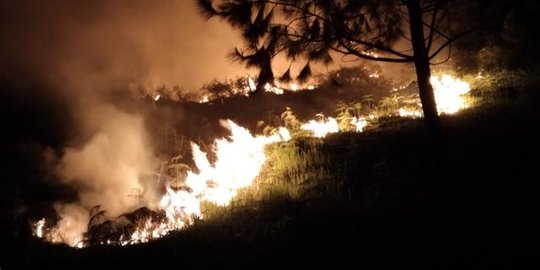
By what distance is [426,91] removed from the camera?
6.49 m

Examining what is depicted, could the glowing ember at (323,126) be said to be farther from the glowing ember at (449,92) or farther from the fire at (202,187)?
the glowing ember at (449,92)

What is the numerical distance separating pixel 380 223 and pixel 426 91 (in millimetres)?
2310

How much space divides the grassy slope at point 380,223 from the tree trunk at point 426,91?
0.37m

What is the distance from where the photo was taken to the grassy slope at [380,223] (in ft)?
14.8

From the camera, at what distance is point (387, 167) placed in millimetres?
6938

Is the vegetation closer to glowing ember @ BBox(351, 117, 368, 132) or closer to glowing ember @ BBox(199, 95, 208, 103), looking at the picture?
glowing ember @ BBox(351, 117, 368, 132)

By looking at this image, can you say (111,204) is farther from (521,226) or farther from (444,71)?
(444,71)

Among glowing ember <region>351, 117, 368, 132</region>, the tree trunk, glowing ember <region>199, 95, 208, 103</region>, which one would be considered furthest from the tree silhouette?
glowing ember <region>199, 95, 208, 103</region>

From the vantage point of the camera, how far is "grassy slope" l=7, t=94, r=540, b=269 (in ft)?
14.8

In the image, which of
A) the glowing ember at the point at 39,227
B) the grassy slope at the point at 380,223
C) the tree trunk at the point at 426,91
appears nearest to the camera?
the grassy slope at the point at 380,223

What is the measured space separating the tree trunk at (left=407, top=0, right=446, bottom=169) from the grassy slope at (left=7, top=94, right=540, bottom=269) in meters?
0.37

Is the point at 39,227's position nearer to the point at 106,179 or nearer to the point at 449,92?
the point at 106,179

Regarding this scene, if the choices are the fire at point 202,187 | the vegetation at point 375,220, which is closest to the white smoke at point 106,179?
the fire at point 202,187

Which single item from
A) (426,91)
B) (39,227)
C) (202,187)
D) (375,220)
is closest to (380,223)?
(375,220)
